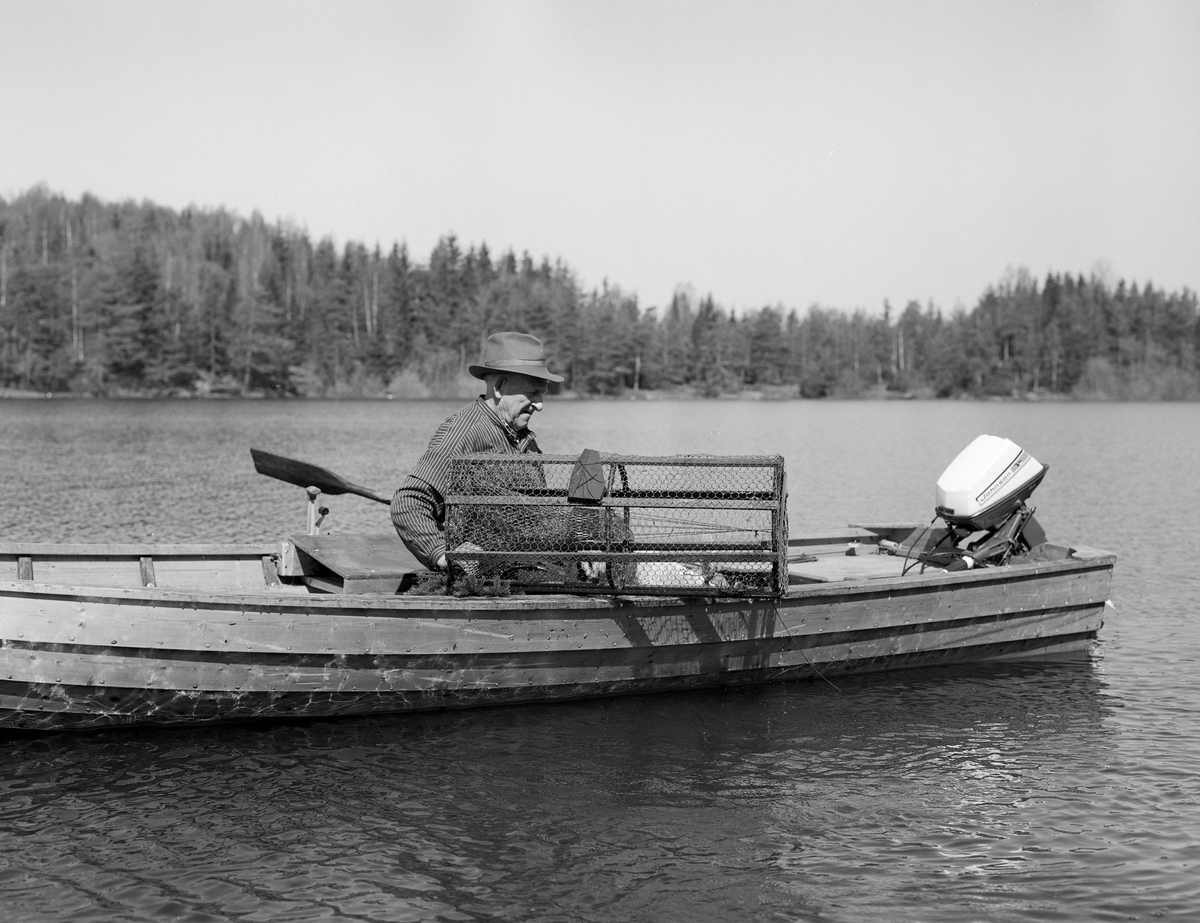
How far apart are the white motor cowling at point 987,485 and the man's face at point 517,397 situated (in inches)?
192

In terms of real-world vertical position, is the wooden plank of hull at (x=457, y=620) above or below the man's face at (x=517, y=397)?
below

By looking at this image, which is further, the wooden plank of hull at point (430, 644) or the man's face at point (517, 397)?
the man's face at point (517, 397)

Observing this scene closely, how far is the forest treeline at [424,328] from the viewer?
103938mm

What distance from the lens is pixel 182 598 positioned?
336 inches

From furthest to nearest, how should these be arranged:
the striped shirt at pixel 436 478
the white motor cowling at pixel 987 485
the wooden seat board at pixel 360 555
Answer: the white motor cowling at pixel 987 485 → the wooden seat board at pixel 360 555 → the striped shirt at pixel 436 478

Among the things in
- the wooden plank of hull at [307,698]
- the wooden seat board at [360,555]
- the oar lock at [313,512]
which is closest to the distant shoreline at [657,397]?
the oar lock at [313,512]

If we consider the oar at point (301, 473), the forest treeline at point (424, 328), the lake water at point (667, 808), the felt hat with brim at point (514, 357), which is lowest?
the lake water at point (667, 808)

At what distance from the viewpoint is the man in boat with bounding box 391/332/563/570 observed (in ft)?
31.4

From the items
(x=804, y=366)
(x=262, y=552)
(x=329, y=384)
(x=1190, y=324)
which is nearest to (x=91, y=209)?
(x=329, y=384)

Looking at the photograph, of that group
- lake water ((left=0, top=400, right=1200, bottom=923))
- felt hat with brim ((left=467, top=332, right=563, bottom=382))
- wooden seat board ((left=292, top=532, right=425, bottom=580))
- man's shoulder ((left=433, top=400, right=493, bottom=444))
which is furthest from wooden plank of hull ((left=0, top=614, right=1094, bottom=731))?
felt hat with brim ((left=467, top=332, right=563, bottom=382))

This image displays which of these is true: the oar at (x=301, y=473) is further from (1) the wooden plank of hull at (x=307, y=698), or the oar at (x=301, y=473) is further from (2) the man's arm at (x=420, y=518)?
(1) the wooden plank of hull at (x=307, y=698)

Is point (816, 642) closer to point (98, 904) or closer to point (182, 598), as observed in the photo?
point (182, 598)

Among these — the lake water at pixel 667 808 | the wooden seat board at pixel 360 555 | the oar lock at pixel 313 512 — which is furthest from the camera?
the oar lock at pixel 313 512

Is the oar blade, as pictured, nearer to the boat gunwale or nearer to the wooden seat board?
the wooden seat board
